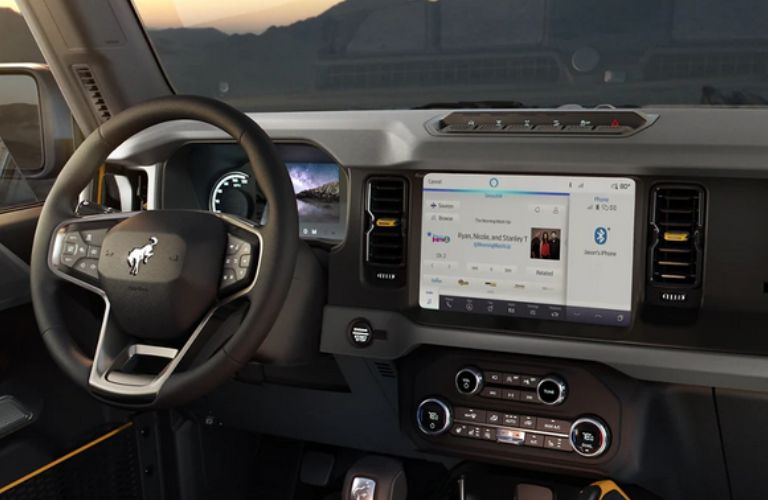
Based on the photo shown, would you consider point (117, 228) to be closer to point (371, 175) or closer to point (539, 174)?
point (371, 175)

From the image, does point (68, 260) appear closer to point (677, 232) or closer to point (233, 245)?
point (233, 245)

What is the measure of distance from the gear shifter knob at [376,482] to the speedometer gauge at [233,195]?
0.76 metres

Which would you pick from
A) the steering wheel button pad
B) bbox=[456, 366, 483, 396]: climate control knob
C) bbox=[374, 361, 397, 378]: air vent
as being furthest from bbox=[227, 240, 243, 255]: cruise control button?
bbox=[456, 366, 483, 396]: climate control knob

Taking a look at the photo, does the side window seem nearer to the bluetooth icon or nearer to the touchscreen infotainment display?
the touchscreen infotainment display

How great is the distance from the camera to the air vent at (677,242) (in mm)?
1483

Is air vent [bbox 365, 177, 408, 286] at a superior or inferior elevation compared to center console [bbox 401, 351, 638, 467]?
superior

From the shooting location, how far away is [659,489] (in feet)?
5.60

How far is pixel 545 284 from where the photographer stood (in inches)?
62.1

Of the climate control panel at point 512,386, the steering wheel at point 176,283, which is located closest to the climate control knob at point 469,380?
the climate control panel at point 512,386

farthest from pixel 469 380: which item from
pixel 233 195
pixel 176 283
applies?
pixel 233 195

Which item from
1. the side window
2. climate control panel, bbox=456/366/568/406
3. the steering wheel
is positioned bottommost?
climate control panel, bbox=456/366/568/406

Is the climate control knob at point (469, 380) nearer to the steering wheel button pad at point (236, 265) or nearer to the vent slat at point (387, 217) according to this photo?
the vent slat at point (387, 217)

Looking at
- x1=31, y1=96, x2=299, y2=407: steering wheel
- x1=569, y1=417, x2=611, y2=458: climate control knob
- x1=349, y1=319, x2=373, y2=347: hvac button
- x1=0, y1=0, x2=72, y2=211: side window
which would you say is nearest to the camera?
x1=31, y1=96, x2=299, y2=407: steering wheel

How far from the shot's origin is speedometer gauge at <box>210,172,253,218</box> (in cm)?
202
